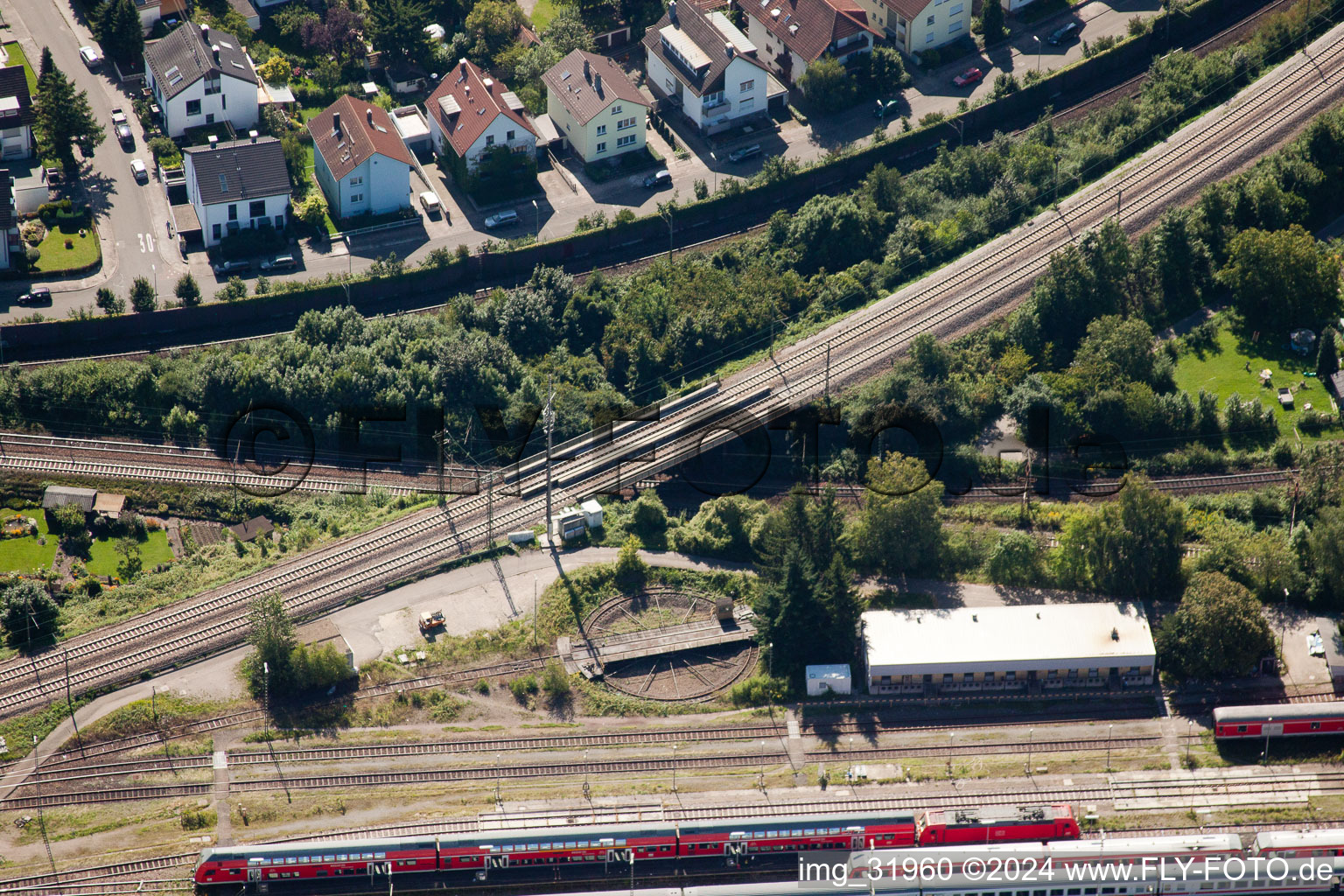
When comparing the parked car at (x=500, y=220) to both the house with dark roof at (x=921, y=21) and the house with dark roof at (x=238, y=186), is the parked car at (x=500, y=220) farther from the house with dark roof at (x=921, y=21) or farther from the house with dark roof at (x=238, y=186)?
the house with dark roof at (x=921, y=21)

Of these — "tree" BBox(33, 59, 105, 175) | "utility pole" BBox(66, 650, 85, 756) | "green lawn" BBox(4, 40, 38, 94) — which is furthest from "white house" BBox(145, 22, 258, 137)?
"utility pole" BBox(66, 650, 85, 756)

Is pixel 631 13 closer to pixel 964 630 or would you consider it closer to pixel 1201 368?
pixel 1201 368

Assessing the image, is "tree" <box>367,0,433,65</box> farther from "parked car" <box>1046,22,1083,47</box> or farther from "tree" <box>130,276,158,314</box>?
"parked car" <box>1046,22,1083,47</box>

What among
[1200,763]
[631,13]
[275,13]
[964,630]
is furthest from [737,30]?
[1200,763]

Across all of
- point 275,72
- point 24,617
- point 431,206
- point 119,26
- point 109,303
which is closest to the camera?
point 24,617

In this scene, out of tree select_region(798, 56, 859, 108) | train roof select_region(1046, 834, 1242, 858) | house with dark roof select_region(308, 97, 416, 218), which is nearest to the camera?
train roof select_region(1046, 834, 1242, 858)

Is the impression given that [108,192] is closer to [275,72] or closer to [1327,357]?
[275,72]

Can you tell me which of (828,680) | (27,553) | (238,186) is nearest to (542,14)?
(238,186)
